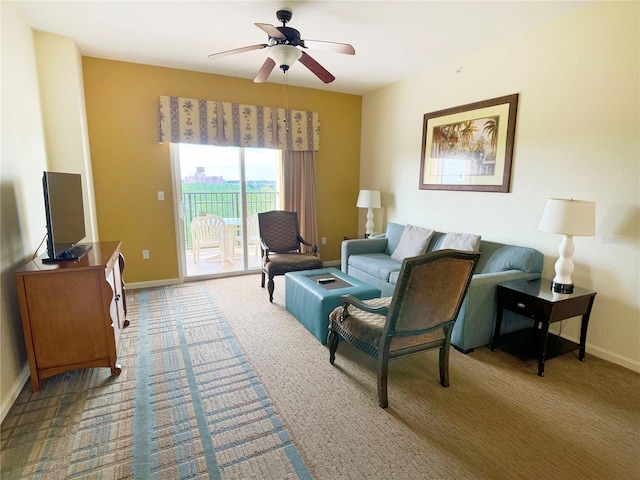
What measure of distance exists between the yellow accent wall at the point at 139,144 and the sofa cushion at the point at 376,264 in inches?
93.4

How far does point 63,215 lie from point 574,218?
3.68m

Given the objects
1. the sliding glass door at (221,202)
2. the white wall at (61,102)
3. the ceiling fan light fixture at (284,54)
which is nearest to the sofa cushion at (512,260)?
the ceiling fan light fixture at (284,54)

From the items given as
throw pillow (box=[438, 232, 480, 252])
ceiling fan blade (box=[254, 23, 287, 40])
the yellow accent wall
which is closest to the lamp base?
throw pillow (box=[438, 232, 480, 252])

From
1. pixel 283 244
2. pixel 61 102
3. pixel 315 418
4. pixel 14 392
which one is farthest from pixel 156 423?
pixel 61 102

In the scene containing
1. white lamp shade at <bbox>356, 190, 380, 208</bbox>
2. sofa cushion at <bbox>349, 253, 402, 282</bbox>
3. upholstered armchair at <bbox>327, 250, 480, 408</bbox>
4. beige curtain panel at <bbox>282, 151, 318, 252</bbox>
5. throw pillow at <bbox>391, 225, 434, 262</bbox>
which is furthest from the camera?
beige curtain panel at <bbox>282, 151, 318, 252</bbox>

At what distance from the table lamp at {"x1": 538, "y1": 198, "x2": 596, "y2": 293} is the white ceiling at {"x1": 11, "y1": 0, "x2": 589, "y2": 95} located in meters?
1.53

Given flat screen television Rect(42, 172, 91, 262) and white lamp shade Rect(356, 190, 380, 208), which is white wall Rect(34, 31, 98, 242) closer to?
flat screen television Rect(42, 172, 91, 262)

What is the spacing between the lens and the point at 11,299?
2.23m

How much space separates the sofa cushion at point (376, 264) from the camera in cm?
362

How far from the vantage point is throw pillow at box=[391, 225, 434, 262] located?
12.4 feet

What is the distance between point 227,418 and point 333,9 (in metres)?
3.00

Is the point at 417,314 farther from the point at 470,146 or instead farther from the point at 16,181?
the point at 16,181

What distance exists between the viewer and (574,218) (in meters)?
2.40

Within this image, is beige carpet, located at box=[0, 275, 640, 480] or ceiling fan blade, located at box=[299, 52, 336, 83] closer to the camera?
beige carpet, located at box=[0, 275, 640, 480]
